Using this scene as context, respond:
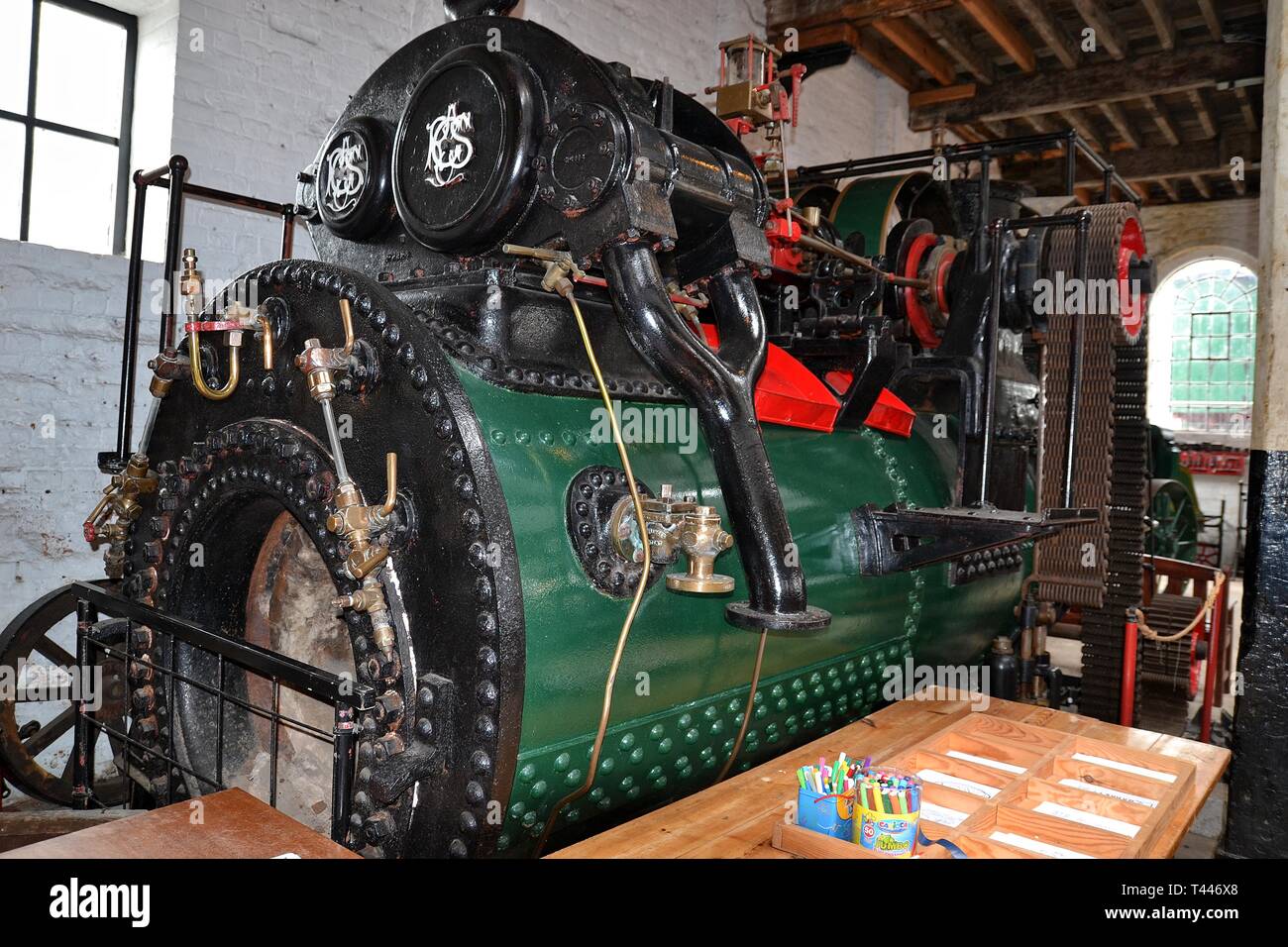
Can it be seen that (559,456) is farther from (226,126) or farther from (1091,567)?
(226,126)

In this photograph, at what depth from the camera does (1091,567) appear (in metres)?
3.84

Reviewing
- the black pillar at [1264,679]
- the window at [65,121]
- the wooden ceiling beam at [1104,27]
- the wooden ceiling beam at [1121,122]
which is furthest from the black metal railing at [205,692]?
the wooden ceiling beam at [1121,122]

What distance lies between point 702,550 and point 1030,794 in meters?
1.16

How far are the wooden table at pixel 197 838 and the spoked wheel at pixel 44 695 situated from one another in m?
1.14

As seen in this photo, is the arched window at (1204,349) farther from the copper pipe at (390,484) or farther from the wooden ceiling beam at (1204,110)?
the copper pipe at (390,484)

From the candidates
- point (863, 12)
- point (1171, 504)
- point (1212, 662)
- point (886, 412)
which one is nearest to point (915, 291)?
point (886, 412)

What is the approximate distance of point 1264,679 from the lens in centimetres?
342

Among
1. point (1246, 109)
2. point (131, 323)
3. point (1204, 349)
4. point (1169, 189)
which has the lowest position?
point (131, 323)

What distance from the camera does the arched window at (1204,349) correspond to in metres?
14.3

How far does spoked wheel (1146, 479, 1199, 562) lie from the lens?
1029 cm

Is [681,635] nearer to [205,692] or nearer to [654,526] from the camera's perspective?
[654,526]

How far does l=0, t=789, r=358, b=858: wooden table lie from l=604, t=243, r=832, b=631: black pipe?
36.7 inches

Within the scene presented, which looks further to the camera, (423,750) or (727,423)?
(727,423)

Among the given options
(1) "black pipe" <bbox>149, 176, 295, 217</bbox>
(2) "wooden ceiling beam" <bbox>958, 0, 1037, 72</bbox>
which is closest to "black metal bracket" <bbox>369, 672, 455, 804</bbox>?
(1) "black pipe" <bbox>149, 176, 295, 217</bbox>
